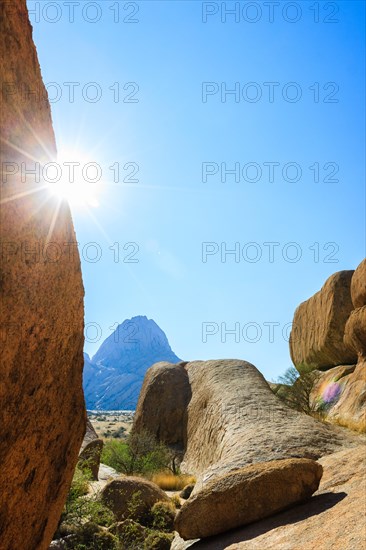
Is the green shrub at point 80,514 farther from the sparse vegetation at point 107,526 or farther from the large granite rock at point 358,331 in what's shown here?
the large granite rock at point 358,331

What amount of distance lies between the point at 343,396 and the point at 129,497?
12.6m

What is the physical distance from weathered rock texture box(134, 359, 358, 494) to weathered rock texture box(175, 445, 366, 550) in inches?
94.0

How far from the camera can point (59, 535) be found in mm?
10609

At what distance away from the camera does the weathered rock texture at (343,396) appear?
19.7m

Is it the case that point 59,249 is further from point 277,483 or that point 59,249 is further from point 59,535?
point 59,535

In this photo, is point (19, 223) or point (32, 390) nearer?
point (19, 223)

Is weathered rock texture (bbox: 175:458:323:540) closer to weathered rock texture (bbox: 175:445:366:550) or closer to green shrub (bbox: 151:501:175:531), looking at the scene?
weathered rock texture (bbox: 175:445:366:550)

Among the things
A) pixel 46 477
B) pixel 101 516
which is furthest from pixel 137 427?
pixel 46 477

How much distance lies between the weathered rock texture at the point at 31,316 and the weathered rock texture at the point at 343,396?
645 inches

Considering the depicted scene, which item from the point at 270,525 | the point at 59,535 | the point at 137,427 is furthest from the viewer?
the point at 137,427

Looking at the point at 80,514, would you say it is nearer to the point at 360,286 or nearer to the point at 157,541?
the point at 157,541

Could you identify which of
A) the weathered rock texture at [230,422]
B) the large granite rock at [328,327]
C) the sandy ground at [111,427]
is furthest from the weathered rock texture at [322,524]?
the sandy ground at [111,427]

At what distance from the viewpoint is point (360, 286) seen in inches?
939

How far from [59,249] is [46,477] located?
174cm
